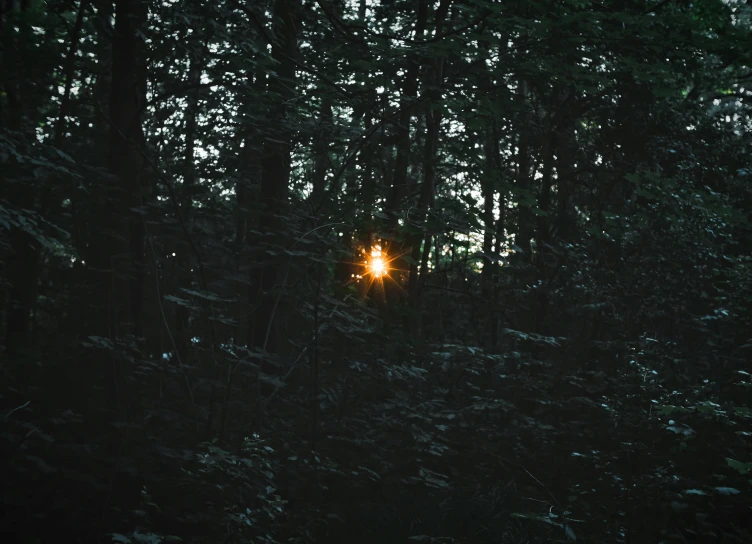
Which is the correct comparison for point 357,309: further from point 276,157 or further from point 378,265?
point 276,157

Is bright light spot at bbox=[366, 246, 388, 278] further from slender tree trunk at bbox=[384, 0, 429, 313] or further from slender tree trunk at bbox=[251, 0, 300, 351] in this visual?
slender tree trunk at bbox=[251, 0, 300, 351]

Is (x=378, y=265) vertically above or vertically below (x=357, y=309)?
above

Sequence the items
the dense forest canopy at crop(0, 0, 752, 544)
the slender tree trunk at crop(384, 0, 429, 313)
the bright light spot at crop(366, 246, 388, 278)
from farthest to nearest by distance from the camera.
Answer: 1. the slender tree trunk at crop(384, 0, 429, 313)
2. the bright light spot at crop(366, 246, 388, 278)
3. the dense forest canopy at crop(0, 0, 752, 544)

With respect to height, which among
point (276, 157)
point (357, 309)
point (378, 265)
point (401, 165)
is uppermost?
point (401, 165)

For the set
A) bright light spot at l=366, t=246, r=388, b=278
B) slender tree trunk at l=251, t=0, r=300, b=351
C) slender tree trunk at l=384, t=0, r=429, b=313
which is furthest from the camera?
slender tree trunk at l=384, t=0, r=429, b=313

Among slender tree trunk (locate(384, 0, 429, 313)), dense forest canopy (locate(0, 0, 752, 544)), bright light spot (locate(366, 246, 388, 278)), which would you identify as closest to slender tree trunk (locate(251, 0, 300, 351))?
dense forest canopy (locate(0, 0, 752, 544))

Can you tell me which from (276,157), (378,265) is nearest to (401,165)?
(276,157)

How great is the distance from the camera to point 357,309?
6.96 m

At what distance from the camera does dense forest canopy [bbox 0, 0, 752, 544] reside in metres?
5.59

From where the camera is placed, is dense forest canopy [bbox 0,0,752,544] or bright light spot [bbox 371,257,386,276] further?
bright light spot [bbox 371,257,386,276]

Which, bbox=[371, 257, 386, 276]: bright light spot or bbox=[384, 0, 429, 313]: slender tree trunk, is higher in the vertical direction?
bbox=[384, 0, 429, 313]: slender tree trunk

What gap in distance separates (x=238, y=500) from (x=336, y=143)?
3.85 m

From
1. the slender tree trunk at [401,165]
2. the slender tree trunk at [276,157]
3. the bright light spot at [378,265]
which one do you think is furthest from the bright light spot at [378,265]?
the slender tree trunk at [276,157]

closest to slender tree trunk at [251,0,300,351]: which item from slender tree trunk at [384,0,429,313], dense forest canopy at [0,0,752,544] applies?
dense forest canopy at [0,0,752,544]
